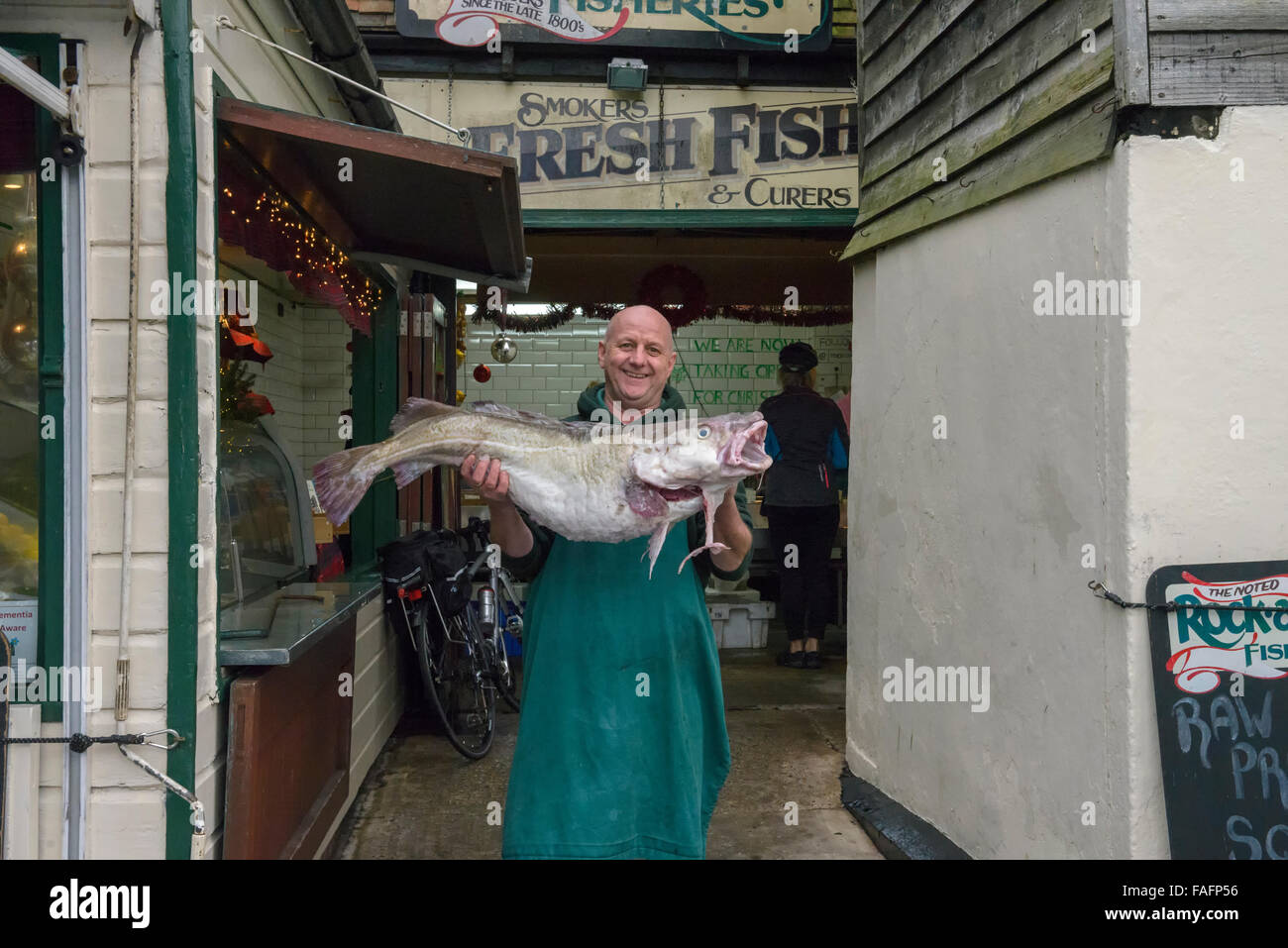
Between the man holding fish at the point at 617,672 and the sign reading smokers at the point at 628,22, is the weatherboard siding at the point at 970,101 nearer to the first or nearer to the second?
the man holding fish at the point at 617,672

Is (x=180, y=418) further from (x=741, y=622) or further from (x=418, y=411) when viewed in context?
(x=741, y=622)

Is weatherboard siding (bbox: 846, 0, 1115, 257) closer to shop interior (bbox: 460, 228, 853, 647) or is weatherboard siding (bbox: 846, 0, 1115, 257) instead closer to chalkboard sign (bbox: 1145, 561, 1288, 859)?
chalkboard sign (bbox: 1145, 561, 1288, 859)

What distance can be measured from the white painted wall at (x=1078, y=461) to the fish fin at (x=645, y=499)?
1.51 m

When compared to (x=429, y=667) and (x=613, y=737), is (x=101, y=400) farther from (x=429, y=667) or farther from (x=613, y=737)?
(x=429, y=667)

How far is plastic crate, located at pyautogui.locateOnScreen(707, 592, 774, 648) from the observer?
28.0 feet

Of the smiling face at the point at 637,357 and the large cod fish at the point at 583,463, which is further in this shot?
the smiling face at the point at 637,357

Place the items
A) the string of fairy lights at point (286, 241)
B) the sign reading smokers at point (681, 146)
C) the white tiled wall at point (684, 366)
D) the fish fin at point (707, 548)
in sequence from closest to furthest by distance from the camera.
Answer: the fish fin at point (707, 548) → the string of fairy lights at point (286, 241) → the sign reading smokers at point (681, 146) → the white tiled wall at point (684, 366)

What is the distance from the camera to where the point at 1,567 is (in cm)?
263

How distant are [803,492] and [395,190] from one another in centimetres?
459

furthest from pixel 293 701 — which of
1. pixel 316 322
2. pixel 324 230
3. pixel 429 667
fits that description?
pixel 316 322

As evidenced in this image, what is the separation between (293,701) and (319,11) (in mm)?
2758

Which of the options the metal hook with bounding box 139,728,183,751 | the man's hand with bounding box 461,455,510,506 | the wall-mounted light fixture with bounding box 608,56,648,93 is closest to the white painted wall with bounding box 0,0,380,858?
the metal hook with bounding box 139,728,183,751

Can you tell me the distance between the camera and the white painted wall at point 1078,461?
2.81m

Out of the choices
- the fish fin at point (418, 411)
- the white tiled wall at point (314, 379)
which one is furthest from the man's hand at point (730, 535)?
the white tiled wall at point (314, 379)
